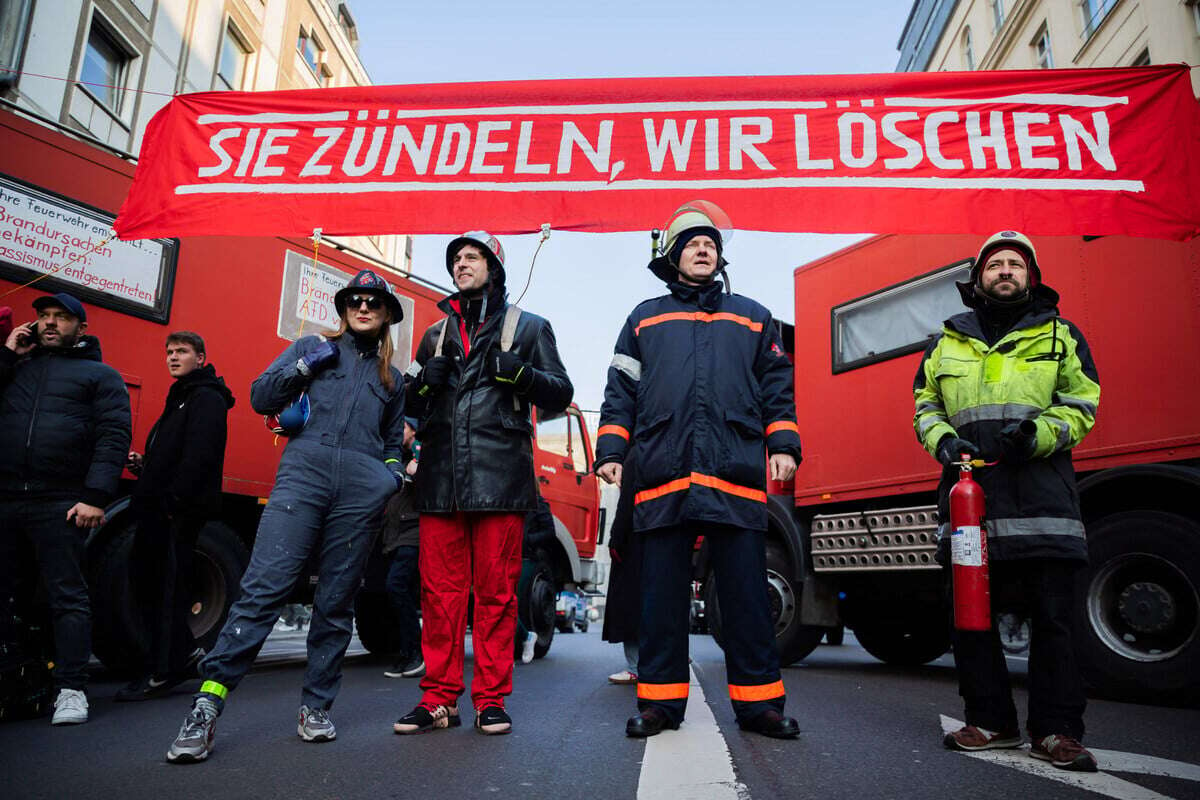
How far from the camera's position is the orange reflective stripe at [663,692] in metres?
3.26

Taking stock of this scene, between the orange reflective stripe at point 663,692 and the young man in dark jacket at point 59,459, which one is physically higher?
the young man in dark jacket at point 59,459

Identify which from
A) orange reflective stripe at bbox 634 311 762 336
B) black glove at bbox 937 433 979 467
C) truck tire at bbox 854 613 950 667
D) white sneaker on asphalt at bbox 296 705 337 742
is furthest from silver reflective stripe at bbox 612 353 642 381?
truck tire at bbox 854 613 950 667

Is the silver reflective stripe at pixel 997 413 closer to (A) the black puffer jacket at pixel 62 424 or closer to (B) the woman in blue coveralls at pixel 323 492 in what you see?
(B) the woman in blue coveralls at pixel 323 492

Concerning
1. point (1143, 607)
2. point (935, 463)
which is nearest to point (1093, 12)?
point (935, 463)

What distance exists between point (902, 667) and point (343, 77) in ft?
71.7

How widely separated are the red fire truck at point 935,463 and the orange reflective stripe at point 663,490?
2.63 metres

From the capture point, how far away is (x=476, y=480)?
11.4 ft

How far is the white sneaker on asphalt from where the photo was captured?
3.17m

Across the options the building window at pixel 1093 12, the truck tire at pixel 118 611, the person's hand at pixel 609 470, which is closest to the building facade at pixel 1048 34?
the building window at pixel 1093 12

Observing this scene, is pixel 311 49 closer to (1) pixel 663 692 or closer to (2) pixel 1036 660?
Answer: (1) pixel 663 692

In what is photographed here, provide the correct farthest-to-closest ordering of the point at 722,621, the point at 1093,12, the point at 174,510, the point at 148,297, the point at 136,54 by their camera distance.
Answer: the point at 1093,12, the point at 136,54, the point at 148,297, the point at 174,510, the point at 722,621

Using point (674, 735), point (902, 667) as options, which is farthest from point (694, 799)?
point (902, 667)

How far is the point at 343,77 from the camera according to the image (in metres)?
23.8

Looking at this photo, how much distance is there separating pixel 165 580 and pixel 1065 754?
13.7ft
